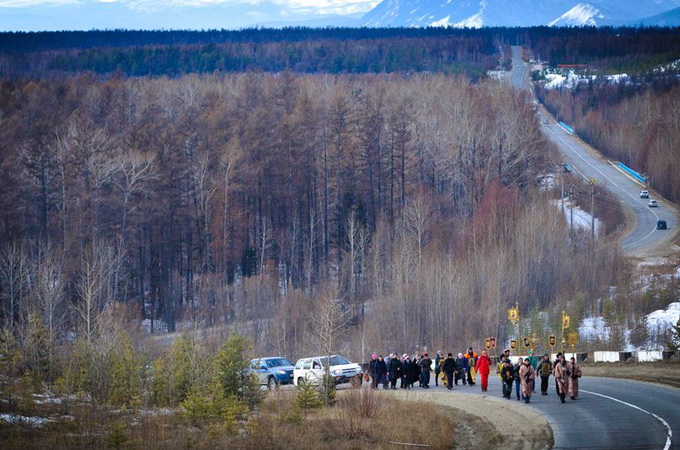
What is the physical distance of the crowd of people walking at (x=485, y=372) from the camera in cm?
3412

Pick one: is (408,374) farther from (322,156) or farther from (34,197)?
(322,156)

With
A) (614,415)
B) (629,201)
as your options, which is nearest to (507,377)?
(614,415)

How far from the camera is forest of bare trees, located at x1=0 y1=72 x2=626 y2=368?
72062 millimetres

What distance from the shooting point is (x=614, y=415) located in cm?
3097

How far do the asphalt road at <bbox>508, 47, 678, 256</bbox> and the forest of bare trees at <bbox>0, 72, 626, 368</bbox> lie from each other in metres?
8.04

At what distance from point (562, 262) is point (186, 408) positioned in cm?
5099

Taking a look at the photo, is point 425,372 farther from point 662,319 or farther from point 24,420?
point 662,319

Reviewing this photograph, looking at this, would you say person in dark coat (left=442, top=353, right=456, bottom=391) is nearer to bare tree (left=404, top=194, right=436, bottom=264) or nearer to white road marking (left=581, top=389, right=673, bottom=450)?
white road marking (left=581, top=389, right=673, bottom=450)

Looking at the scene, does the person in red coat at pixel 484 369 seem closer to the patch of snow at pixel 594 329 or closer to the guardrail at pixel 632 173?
the patch of snow at pixel 594 329

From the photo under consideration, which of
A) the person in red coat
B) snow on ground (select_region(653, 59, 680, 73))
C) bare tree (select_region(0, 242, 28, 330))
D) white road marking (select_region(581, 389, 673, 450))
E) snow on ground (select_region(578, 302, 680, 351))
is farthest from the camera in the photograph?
snow on ground (select_region(653, 59, 680, 73))

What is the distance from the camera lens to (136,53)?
606ft

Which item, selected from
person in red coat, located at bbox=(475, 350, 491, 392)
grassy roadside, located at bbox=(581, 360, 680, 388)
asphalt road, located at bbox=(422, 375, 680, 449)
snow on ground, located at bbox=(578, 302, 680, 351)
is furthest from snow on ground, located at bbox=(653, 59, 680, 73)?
asphalt road, located at bbox=(422, 375, 680, 449)

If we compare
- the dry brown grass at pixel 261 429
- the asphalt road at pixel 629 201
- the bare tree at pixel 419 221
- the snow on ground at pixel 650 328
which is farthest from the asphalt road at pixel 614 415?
the asphalt road at pixel 629 201

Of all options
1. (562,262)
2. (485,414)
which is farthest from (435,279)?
(485,414)
